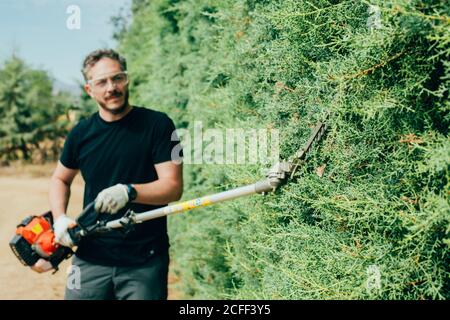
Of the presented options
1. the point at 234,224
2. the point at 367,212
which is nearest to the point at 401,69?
the point at 367,212

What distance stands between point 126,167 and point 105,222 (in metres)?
0.36

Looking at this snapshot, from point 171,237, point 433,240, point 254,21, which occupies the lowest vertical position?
point 171,237

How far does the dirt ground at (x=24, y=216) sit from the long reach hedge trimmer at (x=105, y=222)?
2340mm

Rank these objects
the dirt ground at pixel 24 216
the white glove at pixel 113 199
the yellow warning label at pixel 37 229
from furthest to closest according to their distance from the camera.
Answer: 1. the dirt ground at pixel 24 216
2. the yellow warning label at pixel 37 229
3. the white glove at pixel 113 199

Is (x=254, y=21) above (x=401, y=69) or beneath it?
above

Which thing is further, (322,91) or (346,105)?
(322,91)

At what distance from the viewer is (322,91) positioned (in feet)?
8.16

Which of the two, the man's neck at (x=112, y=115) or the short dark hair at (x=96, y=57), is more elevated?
the short dark hair at (x=96, y=57)

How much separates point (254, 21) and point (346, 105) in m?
1.27

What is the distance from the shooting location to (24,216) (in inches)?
448

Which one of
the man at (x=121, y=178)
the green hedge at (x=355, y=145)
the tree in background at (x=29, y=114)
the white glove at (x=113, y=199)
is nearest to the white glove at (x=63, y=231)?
the man at (x=121, y=178)

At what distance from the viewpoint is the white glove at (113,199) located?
119 inches

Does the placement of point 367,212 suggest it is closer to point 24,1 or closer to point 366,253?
point 366,253

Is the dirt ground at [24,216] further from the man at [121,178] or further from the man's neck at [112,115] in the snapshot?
the man's neck at [112,115]
